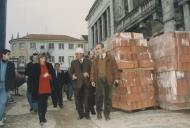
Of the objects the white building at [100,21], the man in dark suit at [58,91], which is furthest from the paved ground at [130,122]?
the white building at [100,21]

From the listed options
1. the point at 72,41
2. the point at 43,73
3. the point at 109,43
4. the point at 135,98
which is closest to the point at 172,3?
the point at 109,43

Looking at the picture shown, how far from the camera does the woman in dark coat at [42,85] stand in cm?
730

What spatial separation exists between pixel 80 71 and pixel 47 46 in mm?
61547

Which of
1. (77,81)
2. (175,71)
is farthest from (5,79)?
(175,71)

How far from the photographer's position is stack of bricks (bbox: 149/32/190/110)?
7.91 meters

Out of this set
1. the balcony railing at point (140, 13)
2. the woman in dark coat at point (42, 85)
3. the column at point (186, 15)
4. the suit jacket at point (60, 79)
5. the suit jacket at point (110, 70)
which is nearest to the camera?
the woman in dark coat at point (42, 85)

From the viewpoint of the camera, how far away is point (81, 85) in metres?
7.87

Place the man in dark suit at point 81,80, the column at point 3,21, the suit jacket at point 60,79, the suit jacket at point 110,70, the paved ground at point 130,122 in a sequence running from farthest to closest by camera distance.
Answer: the suit jacket at point 60,79 < the column at point 3,21 < the man in dark suit at point 81,80 < the suit jacket at point 110,70 < the paved ground at point 130,122

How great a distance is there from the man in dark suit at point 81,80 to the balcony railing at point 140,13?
9.82m

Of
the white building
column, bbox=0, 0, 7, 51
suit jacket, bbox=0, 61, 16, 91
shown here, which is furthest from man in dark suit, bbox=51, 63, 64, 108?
the white building

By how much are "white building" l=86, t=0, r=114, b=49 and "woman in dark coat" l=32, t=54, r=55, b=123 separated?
2073cm

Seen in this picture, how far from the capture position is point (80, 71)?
7.99 m

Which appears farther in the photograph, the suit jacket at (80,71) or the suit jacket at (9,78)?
the suit jacket at (80,71)

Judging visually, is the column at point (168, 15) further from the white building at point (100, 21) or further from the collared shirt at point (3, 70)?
the white building at point (100, 21)
